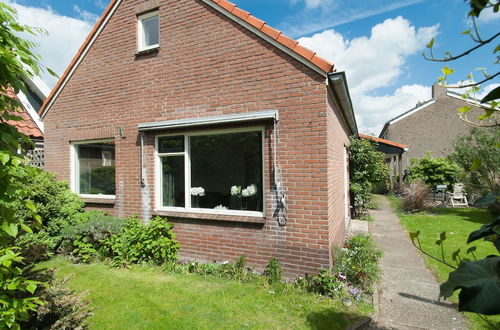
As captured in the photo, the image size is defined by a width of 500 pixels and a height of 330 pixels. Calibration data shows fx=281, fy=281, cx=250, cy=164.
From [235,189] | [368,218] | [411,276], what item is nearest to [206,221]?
[235,189]

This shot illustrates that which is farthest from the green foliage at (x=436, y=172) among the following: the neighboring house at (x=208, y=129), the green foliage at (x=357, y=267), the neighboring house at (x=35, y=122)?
the neighboring house at (x=35, y=122)

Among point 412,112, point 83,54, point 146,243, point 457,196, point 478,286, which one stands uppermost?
point 412,112

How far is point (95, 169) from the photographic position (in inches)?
319

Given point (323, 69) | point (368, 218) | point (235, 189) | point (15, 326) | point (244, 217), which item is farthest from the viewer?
point (368, 218)

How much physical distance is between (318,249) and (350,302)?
0.94 meters

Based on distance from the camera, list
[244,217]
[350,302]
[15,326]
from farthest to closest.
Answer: [244,217], [350,302], [15,326]

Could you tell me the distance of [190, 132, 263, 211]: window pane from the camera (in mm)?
5680

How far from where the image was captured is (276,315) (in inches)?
162

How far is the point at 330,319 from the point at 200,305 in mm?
1966

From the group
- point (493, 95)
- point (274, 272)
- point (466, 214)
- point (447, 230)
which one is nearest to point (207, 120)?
point (274, 272)

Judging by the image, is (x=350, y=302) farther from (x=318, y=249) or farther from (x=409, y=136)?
(x=409, y=136)

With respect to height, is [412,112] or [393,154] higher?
[412,112]

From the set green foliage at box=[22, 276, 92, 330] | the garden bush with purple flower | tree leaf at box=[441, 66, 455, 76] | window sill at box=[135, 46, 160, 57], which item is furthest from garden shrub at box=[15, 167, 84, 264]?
tree leaf at box=[441, 66, 455, 76]

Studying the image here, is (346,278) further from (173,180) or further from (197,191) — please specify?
(173,180)
